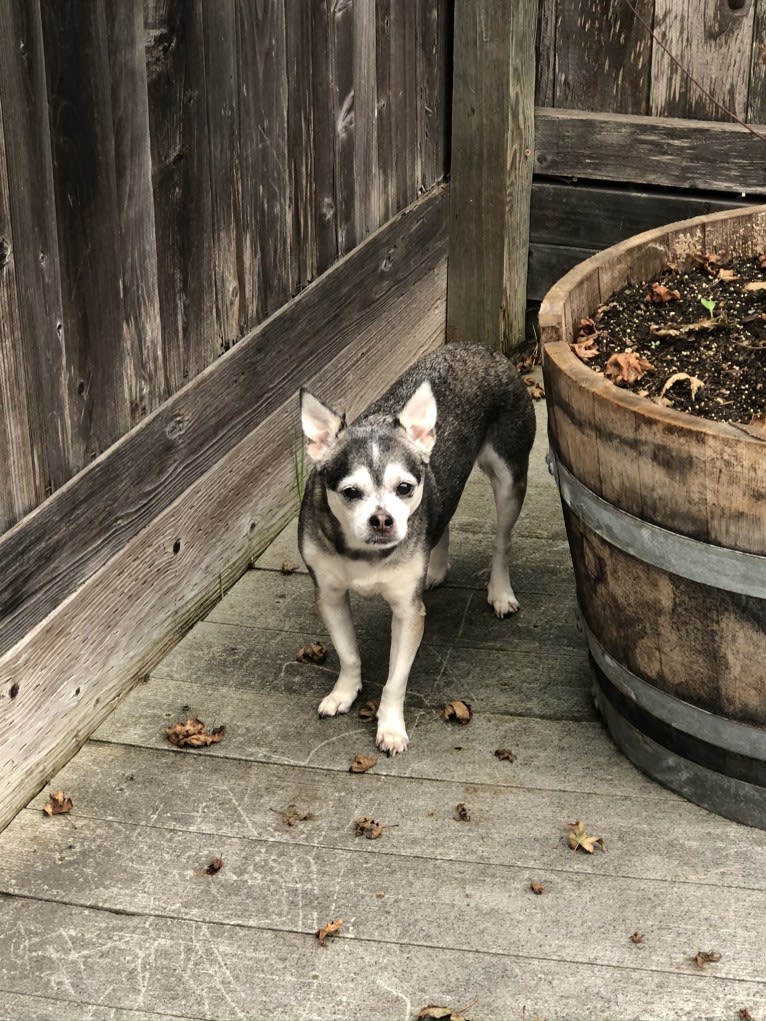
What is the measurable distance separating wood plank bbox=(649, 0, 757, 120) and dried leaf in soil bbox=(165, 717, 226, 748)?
388 centimetres

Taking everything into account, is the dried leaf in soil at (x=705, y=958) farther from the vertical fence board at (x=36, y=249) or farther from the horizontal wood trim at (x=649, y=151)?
the horizontal wood trim at (x=649, y=151)

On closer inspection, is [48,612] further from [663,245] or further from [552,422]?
[663,245]

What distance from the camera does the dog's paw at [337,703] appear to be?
4.70 meters

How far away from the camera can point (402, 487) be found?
4.18m

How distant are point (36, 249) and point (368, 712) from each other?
1.83 metres

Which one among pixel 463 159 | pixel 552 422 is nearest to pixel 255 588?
pixel 552 422

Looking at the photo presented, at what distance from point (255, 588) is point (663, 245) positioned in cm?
197

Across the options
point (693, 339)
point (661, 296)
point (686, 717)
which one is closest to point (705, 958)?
point (686, 717)

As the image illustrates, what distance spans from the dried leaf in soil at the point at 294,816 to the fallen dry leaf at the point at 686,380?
1.59m

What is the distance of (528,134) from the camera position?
23.1 feet

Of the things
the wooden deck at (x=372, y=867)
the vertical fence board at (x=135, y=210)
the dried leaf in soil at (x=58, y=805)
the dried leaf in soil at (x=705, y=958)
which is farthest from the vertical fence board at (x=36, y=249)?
the dried leaf in soil at (x=705, y=958)

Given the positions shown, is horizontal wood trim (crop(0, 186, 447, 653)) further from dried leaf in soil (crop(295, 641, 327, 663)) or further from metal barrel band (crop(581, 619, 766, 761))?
metal barrel band (crop(581, 619, 766, 761))

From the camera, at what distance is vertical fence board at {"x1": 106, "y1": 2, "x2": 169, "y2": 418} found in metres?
4.18

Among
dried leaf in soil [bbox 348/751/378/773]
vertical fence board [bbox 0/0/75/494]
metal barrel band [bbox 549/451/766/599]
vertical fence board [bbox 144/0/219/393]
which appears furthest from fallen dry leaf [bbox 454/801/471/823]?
vertical fence board [bbox 144/0/219/393]
